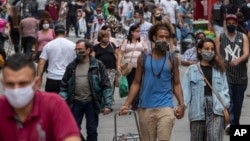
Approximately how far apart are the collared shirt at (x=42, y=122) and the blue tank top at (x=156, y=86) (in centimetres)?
408

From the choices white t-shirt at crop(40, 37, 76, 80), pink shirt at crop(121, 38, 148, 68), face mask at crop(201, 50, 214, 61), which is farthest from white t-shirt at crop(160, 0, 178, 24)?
face mask at crop(201, 50, 214, 61)

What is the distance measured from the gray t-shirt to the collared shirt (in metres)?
5.31

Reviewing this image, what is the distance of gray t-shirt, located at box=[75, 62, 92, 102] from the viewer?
9750mm

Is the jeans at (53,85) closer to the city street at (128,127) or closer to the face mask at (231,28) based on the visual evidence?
the city street at (128,127)

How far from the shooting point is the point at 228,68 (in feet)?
37.6

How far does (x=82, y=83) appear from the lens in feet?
32.0

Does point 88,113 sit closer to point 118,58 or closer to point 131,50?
point 118,58

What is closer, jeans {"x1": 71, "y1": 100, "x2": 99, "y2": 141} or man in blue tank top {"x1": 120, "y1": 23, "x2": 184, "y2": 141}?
man in blue tank top {"x1": 120, "y1": 23, "x2": 184, "y2": 141}

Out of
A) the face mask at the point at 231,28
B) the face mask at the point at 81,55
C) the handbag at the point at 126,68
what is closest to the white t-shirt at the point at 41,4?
the handbag at the point at 126,68

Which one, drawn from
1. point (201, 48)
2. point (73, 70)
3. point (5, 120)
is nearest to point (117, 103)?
point (73, 70)

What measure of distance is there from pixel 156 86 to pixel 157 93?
71 mm

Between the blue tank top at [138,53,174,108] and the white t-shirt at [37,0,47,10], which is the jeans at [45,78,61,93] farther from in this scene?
the white t-shirt at [37,0,47,10]

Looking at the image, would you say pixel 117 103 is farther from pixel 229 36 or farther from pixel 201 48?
pixel 201 48

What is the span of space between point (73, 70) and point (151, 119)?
163cm
